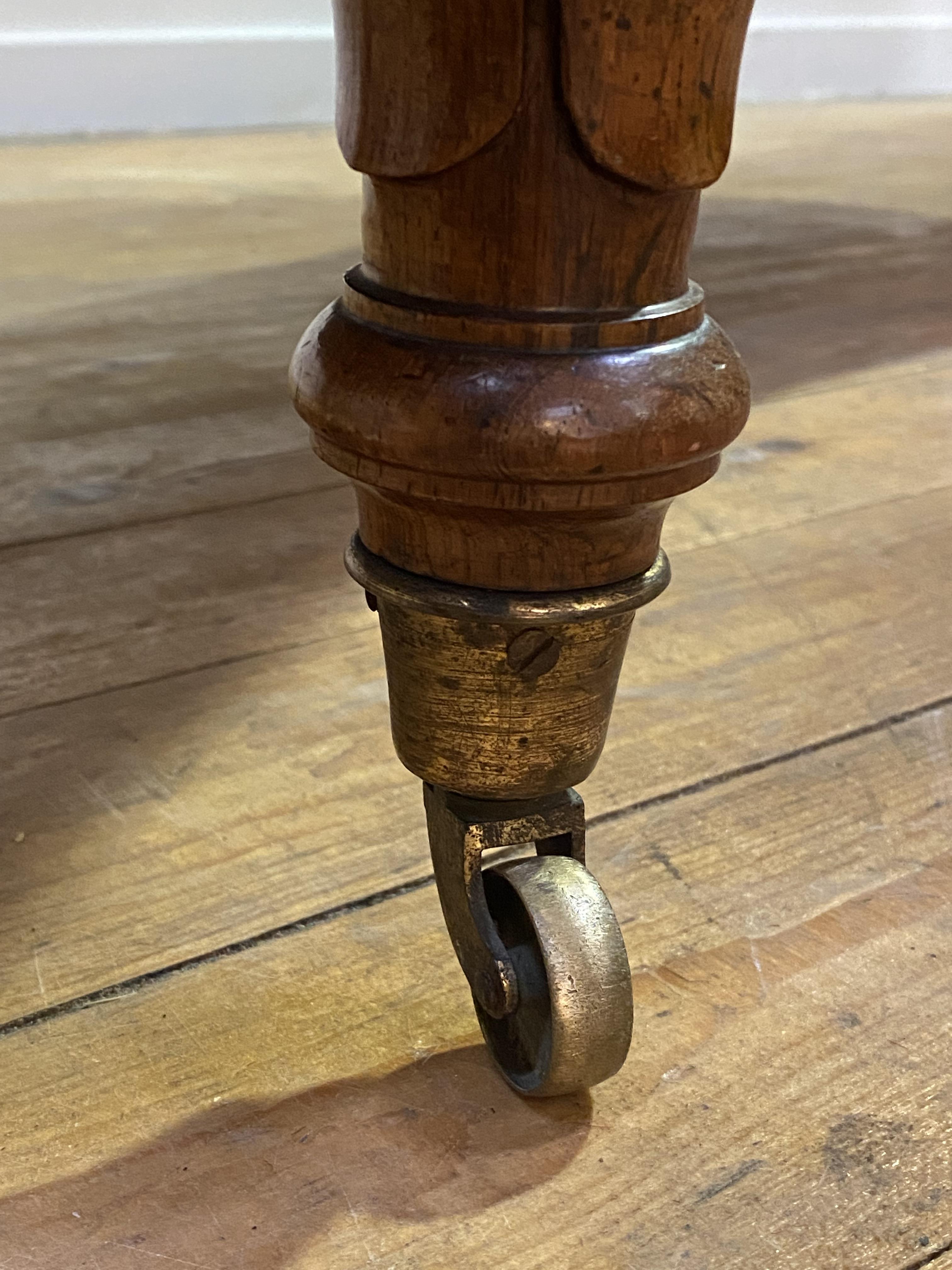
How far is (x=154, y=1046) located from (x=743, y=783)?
321 mm

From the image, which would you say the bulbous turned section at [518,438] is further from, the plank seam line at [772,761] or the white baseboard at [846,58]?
the white baseboard at [846,58]

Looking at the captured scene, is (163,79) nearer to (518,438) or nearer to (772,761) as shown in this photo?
(772,761)

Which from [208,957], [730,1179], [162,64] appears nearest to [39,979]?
[208,957]

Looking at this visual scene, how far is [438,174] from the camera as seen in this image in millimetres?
343

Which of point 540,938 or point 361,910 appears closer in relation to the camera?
point 540,938

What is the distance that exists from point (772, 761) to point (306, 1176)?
35 cm

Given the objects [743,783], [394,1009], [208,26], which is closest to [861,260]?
[743,783]

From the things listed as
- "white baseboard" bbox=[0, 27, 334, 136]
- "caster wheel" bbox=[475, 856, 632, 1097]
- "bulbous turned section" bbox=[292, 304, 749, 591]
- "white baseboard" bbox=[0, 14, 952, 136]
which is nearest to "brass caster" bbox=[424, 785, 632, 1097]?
"caster wheel" bbox=[475, 856, 632, 1097]

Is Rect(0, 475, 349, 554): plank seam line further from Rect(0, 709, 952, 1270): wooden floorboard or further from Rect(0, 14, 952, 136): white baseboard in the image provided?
Rect(0, 14, 952, 136): white baseboard

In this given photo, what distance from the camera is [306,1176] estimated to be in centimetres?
44

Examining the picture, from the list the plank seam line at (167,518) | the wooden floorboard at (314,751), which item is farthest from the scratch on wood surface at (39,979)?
the plank seam line at (167,518)

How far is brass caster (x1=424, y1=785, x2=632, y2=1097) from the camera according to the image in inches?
17.1

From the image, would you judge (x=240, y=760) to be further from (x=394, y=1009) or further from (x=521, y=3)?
(x=521, y=3)

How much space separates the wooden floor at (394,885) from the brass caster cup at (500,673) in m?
0.13
